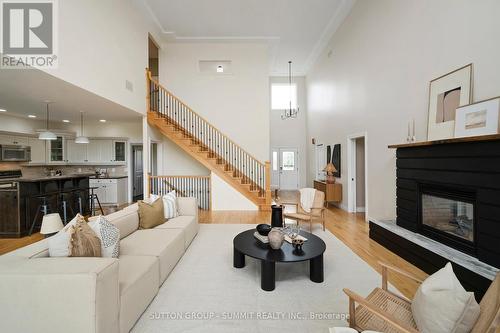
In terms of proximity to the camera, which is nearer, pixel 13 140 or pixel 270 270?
pixel 270 270

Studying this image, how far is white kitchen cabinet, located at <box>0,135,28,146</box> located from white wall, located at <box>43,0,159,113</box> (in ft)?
12.6

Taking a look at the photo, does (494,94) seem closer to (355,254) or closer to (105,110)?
(355,254)

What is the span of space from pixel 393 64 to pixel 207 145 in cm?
527

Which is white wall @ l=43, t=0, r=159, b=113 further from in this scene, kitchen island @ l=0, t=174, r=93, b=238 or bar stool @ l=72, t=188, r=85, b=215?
bar stool @ l=72, t=188, r=85, b=215

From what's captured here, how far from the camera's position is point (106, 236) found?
2.17 m

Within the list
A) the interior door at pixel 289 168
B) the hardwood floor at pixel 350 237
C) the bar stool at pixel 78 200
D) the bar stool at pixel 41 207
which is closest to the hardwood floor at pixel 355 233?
the hardwood floor at pixel 350 237

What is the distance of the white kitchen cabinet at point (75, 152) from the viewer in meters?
7.62

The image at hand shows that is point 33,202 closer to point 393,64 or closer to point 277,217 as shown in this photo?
point 277,217

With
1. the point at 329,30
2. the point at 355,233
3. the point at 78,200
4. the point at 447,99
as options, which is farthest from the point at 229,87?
the point at 447,99

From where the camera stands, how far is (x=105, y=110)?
18.6 ft

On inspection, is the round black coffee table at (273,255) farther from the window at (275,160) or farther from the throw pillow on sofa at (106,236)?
the window at (275,160)

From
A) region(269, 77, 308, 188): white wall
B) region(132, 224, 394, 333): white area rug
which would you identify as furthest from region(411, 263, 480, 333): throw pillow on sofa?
region(269, 77, 308, 188): white wall

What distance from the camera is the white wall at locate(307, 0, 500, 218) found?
109 inches

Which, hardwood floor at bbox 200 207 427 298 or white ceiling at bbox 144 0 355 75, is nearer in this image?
hardwood floor at bbox 200 207 427 298
